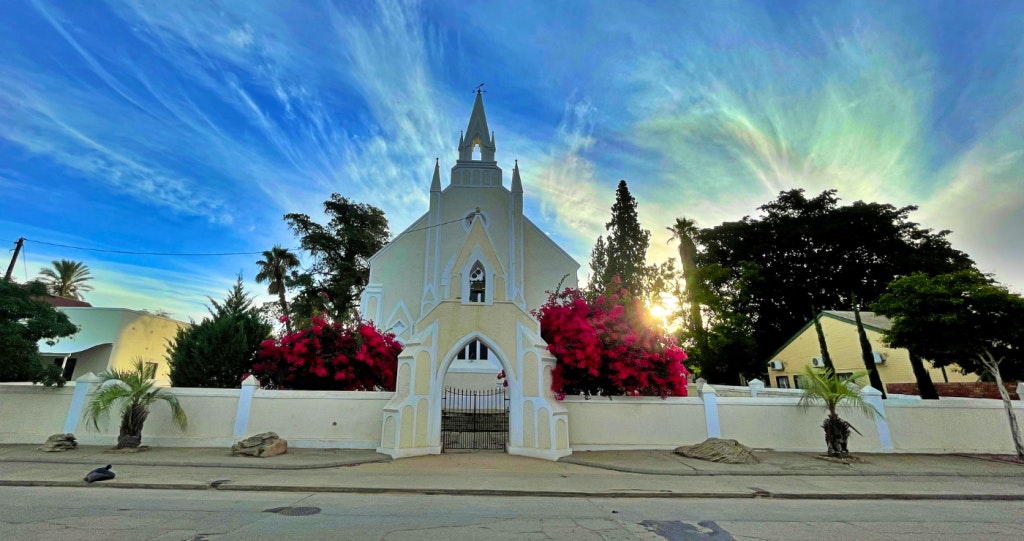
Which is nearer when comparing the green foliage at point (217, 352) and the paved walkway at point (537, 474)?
the paved walkway at point (537, 474)

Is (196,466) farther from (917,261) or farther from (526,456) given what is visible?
(917,261)

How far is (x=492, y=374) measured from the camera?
1925cm

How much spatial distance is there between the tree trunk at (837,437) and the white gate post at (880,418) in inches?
57.9

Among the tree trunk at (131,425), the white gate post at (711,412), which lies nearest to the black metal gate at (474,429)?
the white gate post at (711,412)

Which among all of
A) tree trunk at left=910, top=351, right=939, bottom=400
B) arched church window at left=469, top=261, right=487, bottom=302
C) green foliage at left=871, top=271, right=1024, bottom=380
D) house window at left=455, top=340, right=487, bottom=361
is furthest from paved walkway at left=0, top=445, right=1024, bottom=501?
tree trunk at left=910, top=351, right=939, bottom=400

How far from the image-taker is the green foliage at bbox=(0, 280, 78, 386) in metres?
10.6

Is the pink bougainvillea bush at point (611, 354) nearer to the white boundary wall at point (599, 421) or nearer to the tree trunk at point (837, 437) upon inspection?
the white boundary wall at point (599, 421)

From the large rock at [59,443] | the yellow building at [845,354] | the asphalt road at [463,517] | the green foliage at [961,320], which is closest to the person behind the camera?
the asphalt road at [463,517]

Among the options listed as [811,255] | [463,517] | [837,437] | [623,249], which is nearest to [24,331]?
[463,517]

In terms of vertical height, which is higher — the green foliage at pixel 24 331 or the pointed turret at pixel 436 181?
the pointed turret at pixel 436 181

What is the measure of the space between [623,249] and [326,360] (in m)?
25.6

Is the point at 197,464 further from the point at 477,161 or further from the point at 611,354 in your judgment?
the point at 477,161

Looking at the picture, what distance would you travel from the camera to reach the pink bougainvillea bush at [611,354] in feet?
37.0

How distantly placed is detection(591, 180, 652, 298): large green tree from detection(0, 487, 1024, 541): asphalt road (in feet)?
80.0
